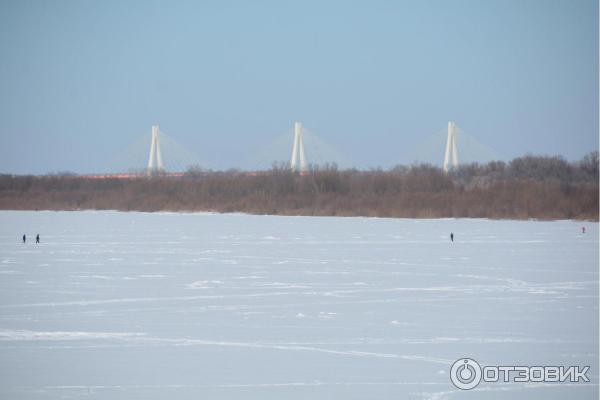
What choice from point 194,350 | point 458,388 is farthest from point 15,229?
point 458,388

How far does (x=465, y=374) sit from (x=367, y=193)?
36264 mm

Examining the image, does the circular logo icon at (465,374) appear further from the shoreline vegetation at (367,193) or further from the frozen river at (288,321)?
the shoreline vegetation at (367,193)

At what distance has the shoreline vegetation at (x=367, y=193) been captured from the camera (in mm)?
37219

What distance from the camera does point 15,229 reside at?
28156 millimetres

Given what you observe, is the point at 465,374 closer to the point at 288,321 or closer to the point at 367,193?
the point at 288,321

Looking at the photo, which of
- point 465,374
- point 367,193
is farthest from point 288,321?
point 367,193

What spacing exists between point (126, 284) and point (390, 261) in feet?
18.6

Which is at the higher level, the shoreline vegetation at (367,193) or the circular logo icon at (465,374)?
the shoreline vegetation at (367,193)

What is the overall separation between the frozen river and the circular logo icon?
8 cm

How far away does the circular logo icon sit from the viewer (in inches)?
282

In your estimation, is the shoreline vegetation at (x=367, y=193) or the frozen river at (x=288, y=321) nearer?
the frozen river at (x=288, y=321)

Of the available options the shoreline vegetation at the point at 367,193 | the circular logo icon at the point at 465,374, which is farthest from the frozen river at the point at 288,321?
the shoreline vegetation at the point at 367,193

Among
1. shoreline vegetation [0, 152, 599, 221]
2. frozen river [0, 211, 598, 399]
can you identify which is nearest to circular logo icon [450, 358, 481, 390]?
frozen river [0, 211, 598, 399]

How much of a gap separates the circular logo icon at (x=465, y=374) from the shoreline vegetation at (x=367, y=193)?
1083 inches
